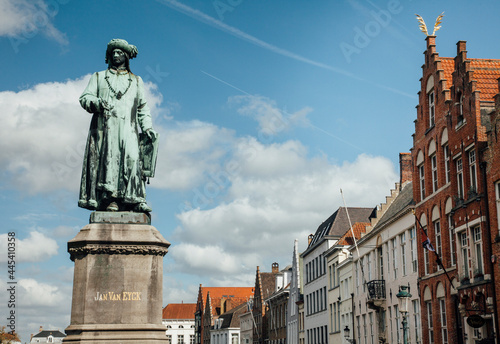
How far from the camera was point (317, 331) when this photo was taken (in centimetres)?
5919

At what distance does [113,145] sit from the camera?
13711 millimetres

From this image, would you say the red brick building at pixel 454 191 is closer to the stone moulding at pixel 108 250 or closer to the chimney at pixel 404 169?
the chimney at pixel 404 169

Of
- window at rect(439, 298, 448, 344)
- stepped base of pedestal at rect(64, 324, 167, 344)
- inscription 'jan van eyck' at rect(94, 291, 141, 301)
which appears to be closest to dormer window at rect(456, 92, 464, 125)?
window at rect(439, 298, 448, 344)

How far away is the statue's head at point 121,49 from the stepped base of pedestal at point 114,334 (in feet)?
18.5

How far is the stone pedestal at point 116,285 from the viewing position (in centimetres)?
1220

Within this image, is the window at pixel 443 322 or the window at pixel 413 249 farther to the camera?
the window at pixel 413 249

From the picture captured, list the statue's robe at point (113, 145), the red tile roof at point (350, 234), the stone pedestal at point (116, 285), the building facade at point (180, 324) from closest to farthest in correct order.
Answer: the stone pedestal at point (116, 285) < the statue's robe at point (113, 145) < the red tile roof at point (350, 234) < the building facade at point (180, 324)

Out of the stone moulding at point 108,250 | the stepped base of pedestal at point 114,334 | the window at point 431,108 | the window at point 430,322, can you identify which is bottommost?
the stepped base of pedestal at point 114,334

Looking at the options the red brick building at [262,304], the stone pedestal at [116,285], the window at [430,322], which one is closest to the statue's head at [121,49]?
the stone pedestal at [116,285]

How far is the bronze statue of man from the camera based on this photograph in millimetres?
13539

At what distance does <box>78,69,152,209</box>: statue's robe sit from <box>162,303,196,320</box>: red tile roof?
490 feet

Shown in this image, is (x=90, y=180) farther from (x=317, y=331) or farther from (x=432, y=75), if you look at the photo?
(x=317, y=331)

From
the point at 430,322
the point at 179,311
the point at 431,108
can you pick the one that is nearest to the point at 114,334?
the point at 430,322

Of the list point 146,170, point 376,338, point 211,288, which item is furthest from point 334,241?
point 211,288
